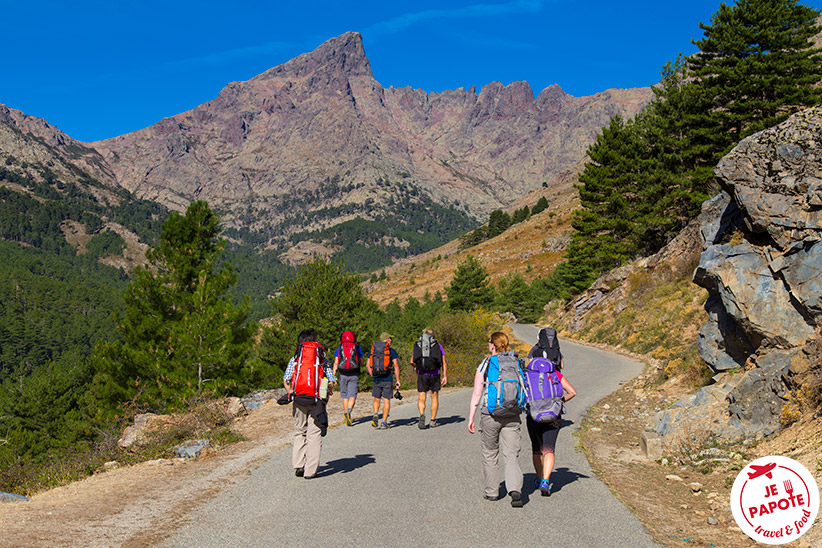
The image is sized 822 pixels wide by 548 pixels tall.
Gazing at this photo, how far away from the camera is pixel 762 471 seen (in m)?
4.34

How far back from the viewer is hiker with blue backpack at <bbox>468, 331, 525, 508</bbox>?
6.00 meters

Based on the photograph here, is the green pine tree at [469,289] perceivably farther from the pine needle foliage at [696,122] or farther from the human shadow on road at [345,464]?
the human shadow on road at [345,464]

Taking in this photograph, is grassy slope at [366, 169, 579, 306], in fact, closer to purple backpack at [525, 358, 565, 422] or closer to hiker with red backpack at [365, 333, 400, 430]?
hiker with red backpack at [365, 333, 400, 430]

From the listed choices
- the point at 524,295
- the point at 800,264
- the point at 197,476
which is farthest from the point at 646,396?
the point at 524,295

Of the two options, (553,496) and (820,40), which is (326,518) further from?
(820,40)

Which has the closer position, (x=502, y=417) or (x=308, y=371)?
(x=502, y=417)

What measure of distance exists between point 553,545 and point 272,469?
467 centimetres

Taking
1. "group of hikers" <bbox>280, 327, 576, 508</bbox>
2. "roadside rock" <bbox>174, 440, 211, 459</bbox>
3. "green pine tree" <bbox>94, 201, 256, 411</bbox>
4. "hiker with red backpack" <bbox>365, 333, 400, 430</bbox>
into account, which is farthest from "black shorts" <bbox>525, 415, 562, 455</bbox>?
"green pine tree" <bbox>94, 201, 256, 411</bbox>

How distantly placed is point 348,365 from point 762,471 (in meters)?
7.88

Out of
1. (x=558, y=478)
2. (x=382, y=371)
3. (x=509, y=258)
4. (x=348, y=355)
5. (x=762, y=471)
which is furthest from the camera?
(x=509, y=258)

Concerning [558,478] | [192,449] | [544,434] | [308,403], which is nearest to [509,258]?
[192,449]

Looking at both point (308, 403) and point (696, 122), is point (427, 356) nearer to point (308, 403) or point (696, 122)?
point (308, 403)

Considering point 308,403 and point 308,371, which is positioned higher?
point 308,371

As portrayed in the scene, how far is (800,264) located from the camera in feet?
28.2
